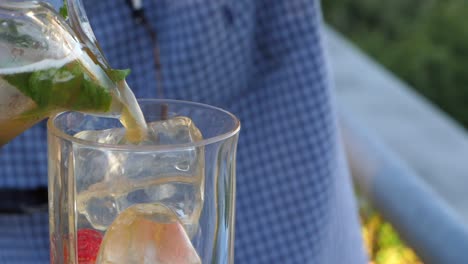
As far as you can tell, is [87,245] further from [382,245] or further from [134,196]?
[382,245]

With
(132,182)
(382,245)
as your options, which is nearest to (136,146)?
(132,182)

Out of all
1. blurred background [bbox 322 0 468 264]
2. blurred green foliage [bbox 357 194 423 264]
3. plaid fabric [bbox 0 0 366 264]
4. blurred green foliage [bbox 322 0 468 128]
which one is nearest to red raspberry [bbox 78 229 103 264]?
blurred background [bbox 322 0 468 264]

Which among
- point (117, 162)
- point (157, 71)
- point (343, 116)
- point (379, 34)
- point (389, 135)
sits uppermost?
point (117, 162)

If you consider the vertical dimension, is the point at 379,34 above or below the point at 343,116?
below

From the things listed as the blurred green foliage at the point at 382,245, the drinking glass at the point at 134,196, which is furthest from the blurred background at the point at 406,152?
the drinking glass at the point at 134,196

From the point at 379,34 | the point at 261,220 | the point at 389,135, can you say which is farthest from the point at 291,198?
the point at 379,34

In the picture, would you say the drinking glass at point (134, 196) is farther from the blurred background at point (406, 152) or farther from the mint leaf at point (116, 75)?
the blurred background at point (406, 152)

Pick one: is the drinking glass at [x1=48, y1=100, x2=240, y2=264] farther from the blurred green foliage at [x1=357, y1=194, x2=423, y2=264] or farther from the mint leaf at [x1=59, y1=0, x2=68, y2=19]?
the blurred green foliage at [x1=357, y1=194, x2=423, y2=264]

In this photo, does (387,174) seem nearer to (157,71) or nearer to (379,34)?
(157,71)

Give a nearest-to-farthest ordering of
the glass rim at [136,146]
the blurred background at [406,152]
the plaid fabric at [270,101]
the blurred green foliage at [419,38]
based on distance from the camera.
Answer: the glass rim at [136,146] → the blurred background at [406,152] → the plaid fabric at [270,101] → the blurred green foliage at [419,38]
